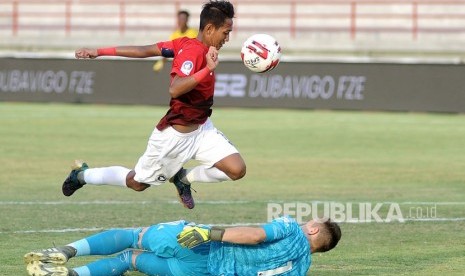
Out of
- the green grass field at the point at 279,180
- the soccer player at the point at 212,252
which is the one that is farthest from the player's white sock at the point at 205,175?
the soccer player at the point at 212,252

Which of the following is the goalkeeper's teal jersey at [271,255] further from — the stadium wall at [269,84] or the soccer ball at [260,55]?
the stadium wall at [269,84]

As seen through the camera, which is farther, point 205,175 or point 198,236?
point 205,175

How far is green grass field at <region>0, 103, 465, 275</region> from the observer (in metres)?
10.6

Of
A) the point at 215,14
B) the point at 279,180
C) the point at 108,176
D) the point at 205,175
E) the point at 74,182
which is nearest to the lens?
the point at 215,14

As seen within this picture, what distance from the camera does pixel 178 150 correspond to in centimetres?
1084

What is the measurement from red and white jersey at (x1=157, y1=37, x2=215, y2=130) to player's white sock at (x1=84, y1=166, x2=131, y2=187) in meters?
0.73

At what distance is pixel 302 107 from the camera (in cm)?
2870

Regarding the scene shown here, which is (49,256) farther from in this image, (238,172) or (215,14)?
→ (215,14)

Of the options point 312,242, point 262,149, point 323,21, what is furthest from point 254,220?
point 323,21

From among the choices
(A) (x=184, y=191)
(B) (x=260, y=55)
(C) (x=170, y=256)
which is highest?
(B) (x=260, y=55)

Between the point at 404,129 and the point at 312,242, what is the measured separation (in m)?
15.8

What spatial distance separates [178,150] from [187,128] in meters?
0.24

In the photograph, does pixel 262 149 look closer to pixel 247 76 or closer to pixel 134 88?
pixel 247 76

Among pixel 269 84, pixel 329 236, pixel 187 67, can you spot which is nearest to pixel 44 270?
A: pixel 329 236
